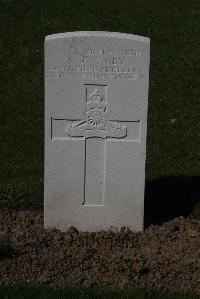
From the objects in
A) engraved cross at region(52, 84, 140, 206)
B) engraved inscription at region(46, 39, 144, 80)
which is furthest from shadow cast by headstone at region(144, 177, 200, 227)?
engraved inscription at region(46, 39, 144, 80)

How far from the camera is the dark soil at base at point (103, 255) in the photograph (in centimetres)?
566

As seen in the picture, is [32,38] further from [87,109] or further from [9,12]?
[87,109]

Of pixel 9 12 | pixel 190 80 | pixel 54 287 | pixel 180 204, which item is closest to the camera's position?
pixel 54 287

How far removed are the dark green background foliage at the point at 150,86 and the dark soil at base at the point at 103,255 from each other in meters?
1.15

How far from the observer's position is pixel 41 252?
6102 millimetres

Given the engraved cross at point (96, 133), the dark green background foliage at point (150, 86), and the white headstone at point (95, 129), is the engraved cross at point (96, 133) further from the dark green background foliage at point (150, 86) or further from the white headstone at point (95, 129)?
the dark green background foliage at point (150, 86)

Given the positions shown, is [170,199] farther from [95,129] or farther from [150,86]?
[150,86]

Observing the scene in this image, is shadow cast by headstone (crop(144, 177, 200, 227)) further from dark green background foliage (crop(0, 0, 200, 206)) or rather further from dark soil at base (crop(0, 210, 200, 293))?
dark soil at base (crop(0, 210, 200, 293))

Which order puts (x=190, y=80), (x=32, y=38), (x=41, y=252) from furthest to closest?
(x=32, y=38) → (x=190, y=80) → (x=41, y=252)

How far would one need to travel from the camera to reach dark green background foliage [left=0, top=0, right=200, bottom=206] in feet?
28.5

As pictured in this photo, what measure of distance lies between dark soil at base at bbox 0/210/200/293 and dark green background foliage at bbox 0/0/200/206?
3.76ft

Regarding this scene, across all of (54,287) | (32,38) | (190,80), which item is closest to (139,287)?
(54,287)

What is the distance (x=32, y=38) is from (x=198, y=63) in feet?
9.79

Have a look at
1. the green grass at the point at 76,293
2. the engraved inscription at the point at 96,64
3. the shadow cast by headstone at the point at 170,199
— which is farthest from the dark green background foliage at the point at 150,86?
the green grass at the point at 76,293
